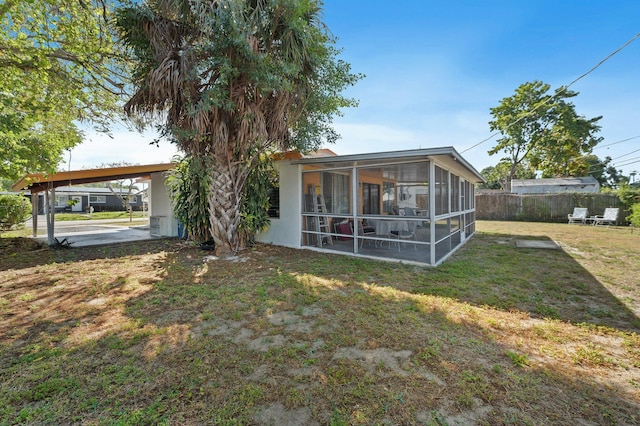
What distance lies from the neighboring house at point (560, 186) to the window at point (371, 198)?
20.9 m

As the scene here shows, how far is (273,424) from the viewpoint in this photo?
187 centimetres

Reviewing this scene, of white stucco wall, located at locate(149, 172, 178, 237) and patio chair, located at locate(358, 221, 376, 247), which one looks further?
white stucco wall, located at locate(149, 172, 178, 237)

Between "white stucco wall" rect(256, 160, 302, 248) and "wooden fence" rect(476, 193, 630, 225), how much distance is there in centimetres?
1602

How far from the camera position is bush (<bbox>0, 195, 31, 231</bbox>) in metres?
11.3

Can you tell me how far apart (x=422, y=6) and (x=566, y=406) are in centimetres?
922

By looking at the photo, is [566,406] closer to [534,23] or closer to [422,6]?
[422,6]

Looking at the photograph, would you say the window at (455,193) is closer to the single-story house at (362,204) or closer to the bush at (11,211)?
the single-story house at (362,204)

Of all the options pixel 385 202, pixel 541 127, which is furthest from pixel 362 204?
pixel 541 127

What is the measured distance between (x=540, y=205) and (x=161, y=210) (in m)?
20.5

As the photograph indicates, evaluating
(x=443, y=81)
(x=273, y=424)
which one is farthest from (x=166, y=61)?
(x=443, y=81)

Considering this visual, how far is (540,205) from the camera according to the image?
17188mm

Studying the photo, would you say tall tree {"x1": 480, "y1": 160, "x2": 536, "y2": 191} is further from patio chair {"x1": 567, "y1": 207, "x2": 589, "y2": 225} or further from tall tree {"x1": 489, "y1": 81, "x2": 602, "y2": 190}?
patio chair {"x1": 567, "y1": 207, "x2": 589, "y2": 225}

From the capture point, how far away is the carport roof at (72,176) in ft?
24.7

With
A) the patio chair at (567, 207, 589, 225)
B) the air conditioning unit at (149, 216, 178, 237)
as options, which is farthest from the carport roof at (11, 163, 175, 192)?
the patio chair at (567, 207, 589, 225)
